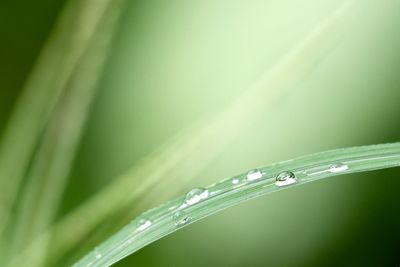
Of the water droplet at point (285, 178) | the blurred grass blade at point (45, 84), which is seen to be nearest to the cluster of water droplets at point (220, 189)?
the water droplet at point (285, 178)

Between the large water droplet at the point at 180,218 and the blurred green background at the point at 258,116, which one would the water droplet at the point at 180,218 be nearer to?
the large water droplet at the point at 180,218

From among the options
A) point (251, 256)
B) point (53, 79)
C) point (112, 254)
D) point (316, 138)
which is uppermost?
point (53, 79)

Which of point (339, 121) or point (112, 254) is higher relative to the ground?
point (339, 121)

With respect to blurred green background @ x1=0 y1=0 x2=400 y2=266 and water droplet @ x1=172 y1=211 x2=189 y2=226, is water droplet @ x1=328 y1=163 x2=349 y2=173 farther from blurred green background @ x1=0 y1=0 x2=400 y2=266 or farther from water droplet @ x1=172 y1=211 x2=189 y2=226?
blurred green background @ x1=0 y1=0 x2=400 y2=266

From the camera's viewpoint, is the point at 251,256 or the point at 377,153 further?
the point at 251,256

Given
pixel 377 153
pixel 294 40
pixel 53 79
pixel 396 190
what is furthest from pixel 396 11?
pixel 53 79

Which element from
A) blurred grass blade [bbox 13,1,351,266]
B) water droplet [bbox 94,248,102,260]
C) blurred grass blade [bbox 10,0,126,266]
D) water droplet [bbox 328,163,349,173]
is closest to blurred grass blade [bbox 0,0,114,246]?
blurred grass blade [bbox 10,0,126,266]

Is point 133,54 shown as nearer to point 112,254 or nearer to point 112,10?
point 112,10
